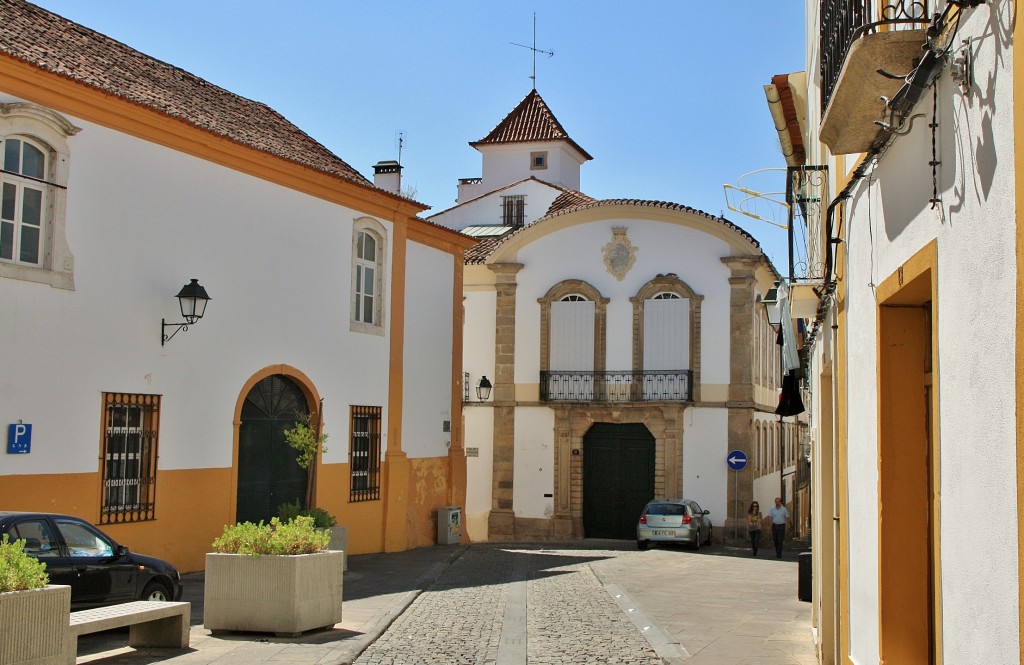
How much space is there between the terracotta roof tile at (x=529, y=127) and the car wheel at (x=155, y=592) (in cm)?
3788

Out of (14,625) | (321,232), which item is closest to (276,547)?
(14,625)

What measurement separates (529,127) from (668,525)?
83.7 feet

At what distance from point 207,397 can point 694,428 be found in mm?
16699

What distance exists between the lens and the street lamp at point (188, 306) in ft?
53.8

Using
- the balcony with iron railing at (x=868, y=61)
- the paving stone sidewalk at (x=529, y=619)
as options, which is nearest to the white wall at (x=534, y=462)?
the paving stone sidewalk at (x=529, y=619)

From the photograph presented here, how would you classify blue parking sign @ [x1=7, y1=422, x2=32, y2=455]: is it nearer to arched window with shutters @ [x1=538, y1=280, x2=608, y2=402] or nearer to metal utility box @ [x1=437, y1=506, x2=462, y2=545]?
metal utility box @ [x1=437, y1=506, x2=462, y2=545]

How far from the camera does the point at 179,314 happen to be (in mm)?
16766

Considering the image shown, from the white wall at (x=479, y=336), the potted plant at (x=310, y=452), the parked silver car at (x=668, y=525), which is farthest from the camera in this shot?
the white wall at (x=479, y=336)

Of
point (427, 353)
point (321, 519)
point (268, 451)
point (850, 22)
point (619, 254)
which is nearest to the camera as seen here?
point (850, 22)

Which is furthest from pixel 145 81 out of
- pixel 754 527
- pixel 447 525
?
pixel 754 527

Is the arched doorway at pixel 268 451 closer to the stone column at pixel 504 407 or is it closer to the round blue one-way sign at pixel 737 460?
the stone column at pixel 504 407

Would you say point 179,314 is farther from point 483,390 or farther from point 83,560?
point 483,390

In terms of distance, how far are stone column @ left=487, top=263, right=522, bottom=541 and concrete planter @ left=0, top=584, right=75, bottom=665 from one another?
24173mm

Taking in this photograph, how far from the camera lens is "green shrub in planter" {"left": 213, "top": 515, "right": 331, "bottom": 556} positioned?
11117 mm
